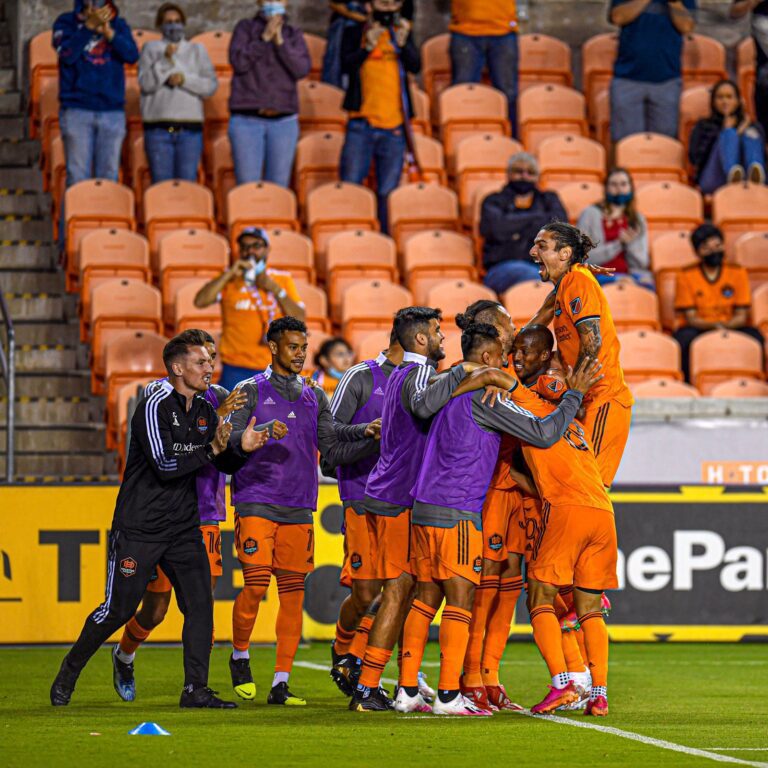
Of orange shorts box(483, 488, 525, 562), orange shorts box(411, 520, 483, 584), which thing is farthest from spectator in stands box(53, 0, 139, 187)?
orange shorts box(411, 520, 483, 584)

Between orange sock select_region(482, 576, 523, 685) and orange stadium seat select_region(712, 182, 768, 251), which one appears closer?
orange sock select_region(482, 576, 523, 685)

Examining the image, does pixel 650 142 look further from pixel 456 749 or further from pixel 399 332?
pixel 456 749

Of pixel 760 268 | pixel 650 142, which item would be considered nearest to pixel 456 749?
pixel 760 268

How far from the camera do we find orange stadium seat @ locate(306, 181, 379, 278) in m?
15.7

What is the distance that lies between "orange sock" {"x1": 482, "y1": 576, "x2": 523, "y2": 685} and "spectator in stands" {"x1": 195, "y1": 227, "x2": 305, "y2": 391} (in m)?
4.59

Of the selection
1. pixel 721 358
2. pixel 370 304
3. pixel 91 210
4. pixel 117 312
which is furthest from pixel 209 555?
pixel 91 210

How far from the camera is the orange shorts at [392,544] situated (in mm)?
8156

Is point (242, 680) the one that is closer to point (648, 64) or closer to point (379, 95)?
point (379, 95)

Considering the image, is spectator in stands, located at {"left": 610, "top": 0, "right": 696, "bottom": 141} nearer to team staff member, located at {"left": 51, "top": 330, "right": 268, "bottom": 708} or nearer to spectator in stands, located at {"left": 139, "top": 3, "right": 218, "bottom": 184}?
spectator in stands, located at {"left": 139, "top": 3, "right": 218, "bottom": 184}

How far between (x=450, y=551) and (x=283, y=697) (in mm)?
1392

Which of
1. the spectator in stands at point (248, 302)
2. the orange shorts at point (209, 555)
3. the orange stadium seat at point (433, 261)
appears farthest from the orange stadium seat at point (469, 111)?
the orange shorts at point (209, 555)

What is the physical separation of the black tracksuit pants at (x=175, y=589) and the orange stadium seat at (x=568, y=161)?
9303mm

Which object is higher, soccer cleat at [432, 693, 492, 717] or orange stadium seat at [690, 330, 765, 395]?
orange stadium seat at [690, 330, 765, 395]

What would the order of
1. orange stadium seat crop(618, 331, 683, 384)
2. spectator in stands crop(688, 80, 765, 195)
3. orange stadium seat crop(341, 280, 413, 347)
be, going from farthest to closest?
1. spectator in stands crop(688, 80, 765, 195)
2. orange stadium seat crop(341, 280, 413, 347)
3. orange stadium seat crop(618, 331, 683, 384)
